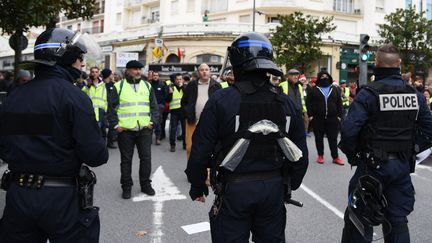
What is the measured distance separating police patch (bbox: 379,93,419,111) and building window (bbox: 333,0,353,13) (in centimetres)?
3767

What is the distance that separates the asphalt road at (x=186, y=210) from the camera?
4566 mm

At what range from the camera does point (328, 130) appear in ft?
28.4

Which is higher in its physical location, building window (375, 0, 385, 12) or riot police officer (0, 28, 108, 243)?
building window (375, 0, 385, 12)

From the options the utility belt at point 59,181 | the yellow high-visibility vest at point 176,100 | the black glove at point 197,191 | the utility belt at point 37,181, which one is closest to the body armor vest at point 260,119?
the black glove at point 197,191

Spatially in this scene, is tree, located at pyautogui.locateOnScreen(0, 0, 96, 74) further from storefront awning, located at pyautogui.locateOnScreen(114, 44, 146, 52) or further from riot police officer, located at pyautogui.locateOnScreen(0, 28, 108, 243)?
storefront awning, located at pyautogui.locateOnScreen(114, 44, 146, 52)

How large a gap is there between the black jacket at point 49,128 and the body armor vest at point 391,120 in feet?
7.50

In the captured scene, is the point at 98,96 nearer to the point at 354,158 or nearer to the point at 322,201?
the point at 322,201

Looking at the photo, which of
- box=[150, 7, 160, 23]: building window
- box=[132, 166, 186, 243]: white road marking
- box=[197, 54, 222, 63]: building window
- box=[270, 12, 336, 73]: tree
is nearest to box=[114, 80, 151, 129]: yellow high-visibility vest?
box=[132, 166, 186, 243]: white road marking

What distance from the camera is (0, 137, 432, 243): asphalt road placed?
15.0 ft

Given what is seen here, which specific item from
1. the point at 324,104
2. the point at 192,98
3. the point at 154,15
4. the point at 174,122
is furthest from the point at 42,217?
the point at 154,15

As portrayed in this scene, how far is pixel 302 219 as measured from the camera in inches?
202

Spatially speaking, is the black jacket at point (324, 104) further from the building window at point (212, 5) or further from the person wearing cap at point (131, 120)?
the building window at point (212, 5)

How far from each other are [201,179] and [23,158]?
43.5 inches

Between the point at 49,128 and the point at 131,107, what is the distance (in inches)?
138
